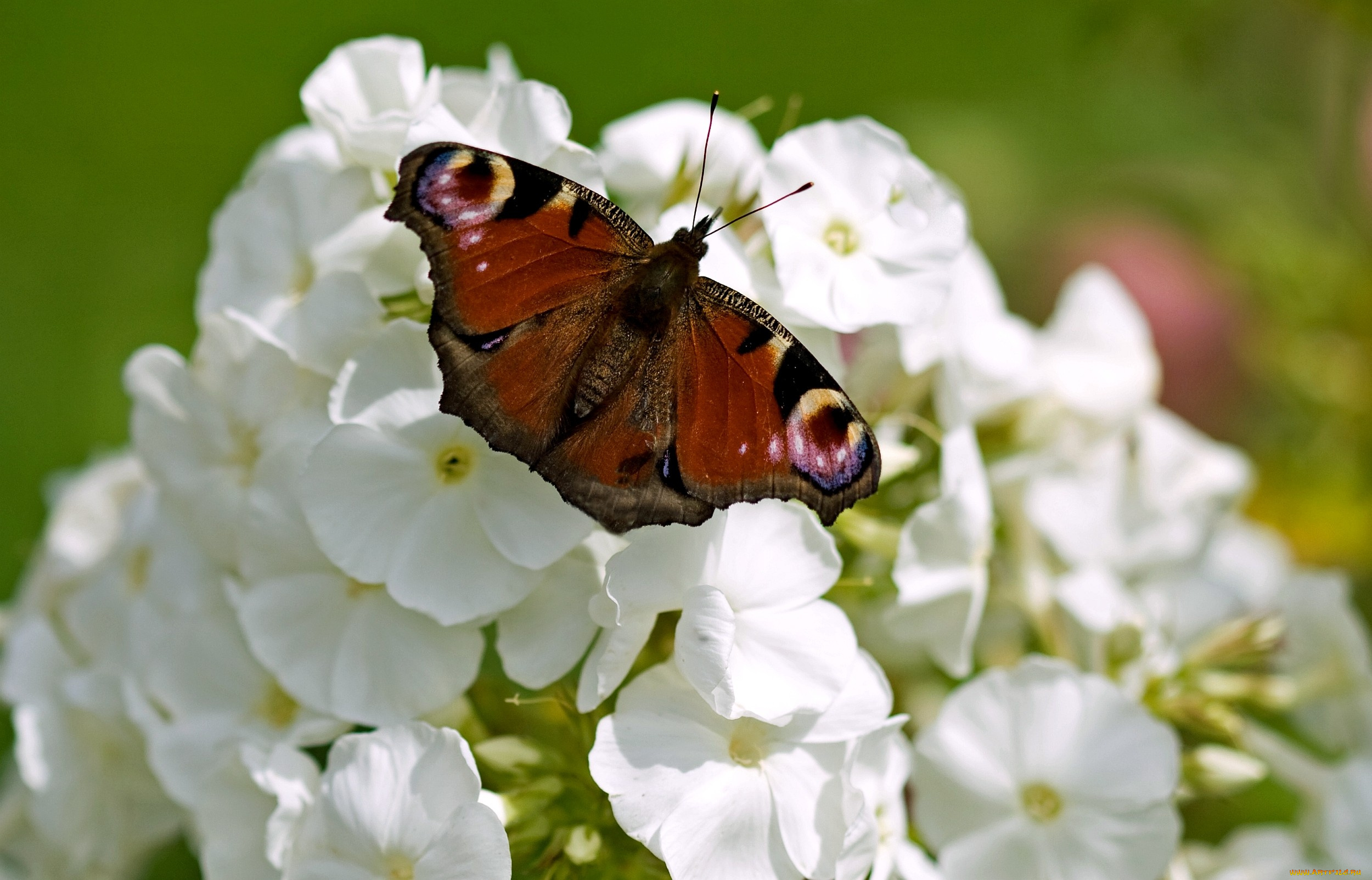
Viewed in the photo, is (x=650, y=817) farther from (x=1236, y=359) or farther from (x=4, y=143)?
(x=4, y=143)

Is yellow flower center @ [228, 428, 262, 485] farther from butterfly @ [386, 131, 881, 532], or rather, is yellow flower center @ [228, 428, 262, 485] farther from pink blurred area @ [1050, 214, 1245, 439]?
pink blurred area @ [1050, 214, 1245, 439]

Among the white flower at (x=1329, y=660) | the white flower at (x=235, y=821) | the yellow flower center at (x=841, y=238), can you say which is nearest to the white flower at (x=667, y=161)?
the yellow flower center at (x=841, y=238)

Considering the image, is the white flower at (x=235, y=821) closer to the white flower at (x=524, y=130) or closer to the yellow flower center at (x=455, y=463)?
the yellow flower center at (x=455, y=463)

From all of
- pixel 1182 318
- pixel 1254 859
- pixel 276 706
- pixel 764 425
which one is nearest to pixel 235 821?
pixel 276 706

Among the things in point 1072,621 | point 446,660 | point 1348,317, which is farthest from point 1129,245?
point 446,660

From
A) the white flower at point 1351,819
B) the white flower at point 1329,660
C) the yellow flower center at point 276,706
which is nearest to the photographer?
the yellow flower center at point 276,706

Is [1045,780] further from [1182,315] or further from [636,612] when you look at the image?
[1182,315]
